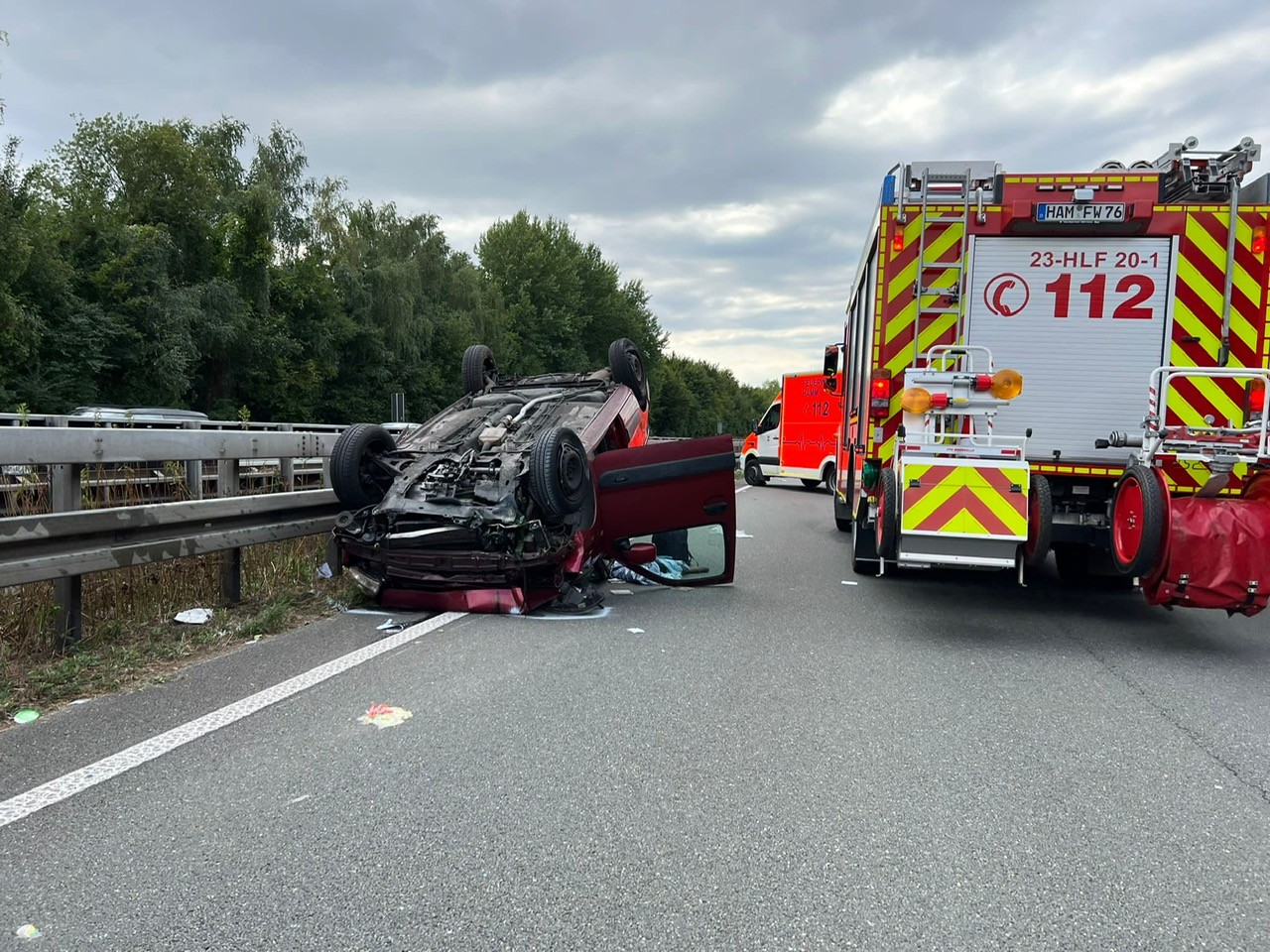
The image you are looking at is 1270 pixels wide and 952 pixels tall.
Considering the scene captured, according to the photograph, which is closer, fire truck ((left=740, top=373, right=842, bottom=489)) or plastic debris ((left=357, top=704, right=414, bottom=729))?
plastic debris ((left=357, top=704, right=414, bottom=729))

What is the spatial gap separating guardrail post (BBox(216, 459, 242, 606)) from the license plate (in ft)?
20.0

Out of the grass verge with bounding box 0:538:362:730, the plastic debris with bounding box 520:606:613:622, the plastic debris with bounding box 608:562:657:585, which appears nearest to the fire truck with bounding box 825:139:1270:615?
the plastic debris with bounding box 608:562:657:585

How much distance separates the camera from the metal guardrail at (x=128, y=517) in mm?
4258

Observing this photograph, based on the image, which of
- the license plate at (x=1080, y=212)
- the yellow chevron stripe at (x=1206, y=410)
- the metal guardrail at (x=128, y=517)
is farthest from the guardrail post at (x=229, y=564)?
the yellow chevron stripe at (x=1206, y=410)

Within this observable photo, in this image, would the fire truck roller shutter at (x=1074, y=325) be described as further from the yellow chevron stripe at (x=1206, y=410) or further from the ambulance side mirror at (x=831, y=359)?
the ambulance side mirror at (x=831, y=359)

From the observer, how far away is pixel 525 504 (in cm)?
586

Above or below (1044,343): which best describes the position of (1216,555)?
below

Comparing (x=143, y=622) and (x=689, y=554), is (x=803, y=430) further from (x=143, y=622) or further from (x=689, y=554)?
(x=143, y=622)

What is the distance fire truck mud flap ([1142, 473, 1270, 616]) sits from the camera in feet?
16.6

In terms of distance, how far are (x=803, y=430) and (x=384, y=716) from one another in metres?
17.6

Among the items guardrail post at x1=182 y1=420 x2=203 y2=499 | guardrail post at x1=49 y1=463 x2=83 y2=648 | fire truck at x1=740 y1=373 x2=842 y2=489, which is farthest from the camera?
fire truck at x1=740 y1=373 x2=842 y2=489

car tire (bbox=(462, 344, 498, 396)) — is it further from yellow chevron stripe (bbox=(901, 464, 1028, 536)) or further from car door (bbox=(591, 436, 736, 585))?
yellow chevron stripe (bbox=(901, 464, 1028, 536))

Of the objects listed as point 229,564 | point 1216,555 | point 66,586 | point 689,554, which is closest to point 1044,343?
point 1216,555

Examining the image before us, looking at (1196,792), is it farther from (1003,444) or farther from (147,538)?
(147,538)
